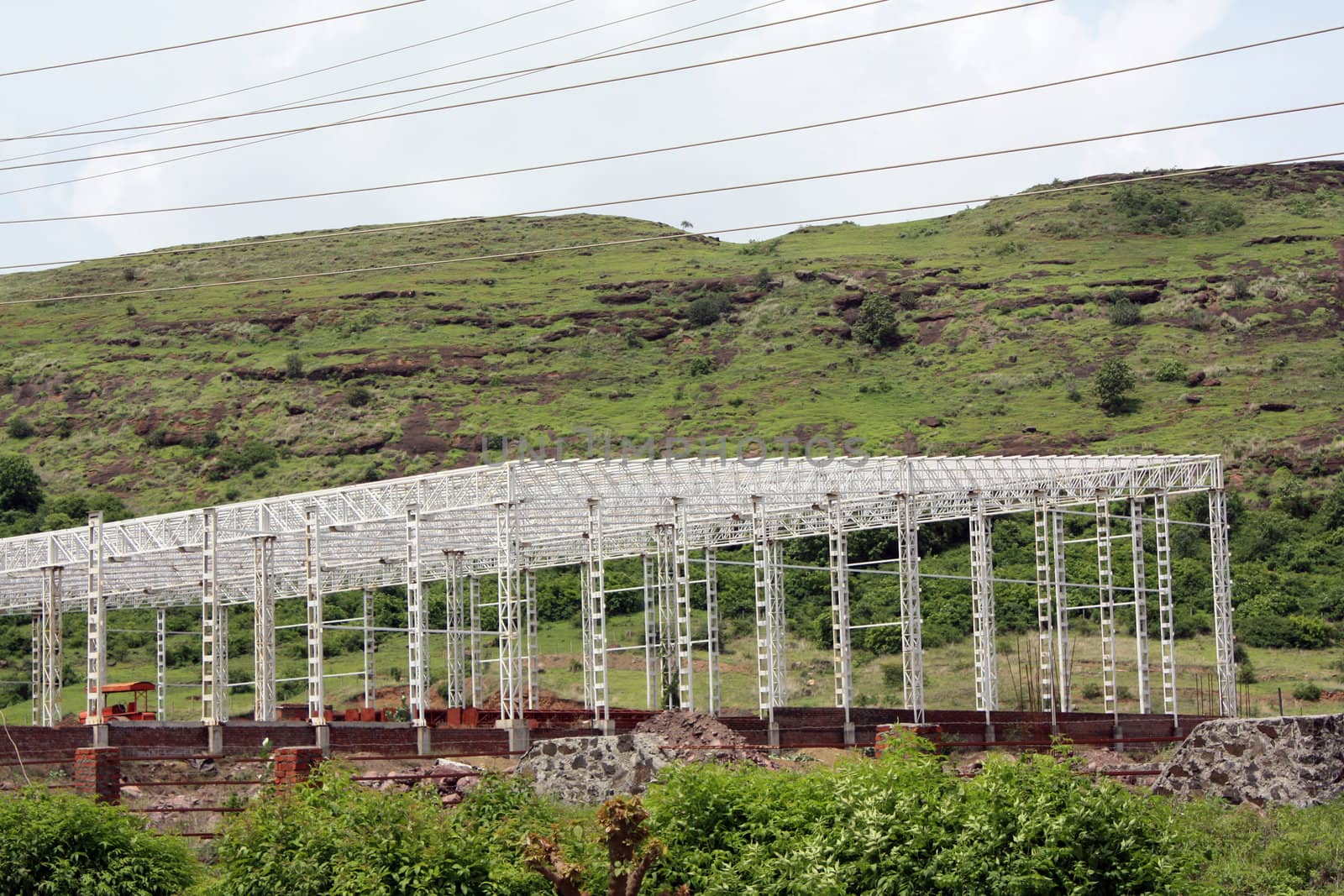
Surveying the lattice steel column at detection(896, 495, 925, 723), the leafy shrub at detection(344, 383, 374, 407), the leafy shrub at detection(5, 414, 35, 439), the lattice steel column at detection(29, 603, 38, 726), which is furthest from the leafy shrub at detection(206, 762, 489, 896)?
the leafy shrub at detection(5, 414, 35, 439)

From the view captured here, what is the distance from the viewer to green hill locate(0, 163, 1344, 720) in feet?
252

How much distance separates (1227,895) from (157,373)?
9108 centimetres

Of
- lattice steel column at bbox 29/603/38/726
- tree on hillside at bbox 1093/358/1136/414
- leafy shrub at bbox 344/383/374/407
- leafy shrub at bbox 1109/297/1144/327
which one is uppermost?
leafy shrub at bbox 1109/297/1144/327

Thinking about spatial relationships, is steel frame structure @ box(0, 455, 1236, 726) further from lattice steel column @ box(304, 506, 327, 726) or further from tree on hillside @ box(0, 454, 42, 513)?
tree on hillside @ box(0, 454, 42, 513)

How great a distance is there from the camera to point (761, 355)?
95.6m

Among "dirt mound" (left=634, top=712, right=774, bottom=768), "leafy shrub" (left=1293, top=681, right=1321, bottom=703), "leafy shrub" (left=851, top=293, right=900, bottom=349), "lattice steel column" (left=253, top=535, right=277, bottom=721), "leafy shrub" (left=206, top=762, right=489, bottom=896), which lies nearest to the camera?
"leafy shrub" (left=206, top=762, right=489, bottom=896)

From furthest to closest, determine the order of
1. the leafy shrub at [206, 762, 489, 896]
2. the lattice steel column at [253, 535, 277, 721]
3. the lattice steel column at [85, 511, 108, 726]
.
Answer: the lattice steel column at [253, 535, 277, 721] → the lattice steel column at [85, 511, 108, 726] → the leafy shrub at [206, 762, 489, 896]

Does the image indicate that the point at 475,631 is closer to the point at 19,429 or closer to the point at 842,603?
the point at 842,603

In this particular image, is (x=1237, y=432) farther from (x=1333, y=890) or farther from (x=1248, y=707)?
(x=1333, y=890)

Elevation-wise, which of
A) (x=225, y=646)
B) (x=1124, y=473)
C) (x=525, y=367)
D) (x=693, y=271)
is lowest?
(x=225, y=646)

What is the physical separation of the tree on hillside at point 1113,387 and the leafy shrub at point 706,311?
3079cm

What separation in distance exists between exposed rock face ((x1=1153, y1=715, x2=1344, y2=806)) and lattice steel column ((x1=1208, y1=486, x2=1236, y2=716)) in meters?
17.0

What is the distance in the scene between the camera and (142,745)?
27.4m

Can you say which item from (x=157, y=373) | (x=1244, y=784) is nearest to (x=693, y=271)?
(x=157, y=373)
